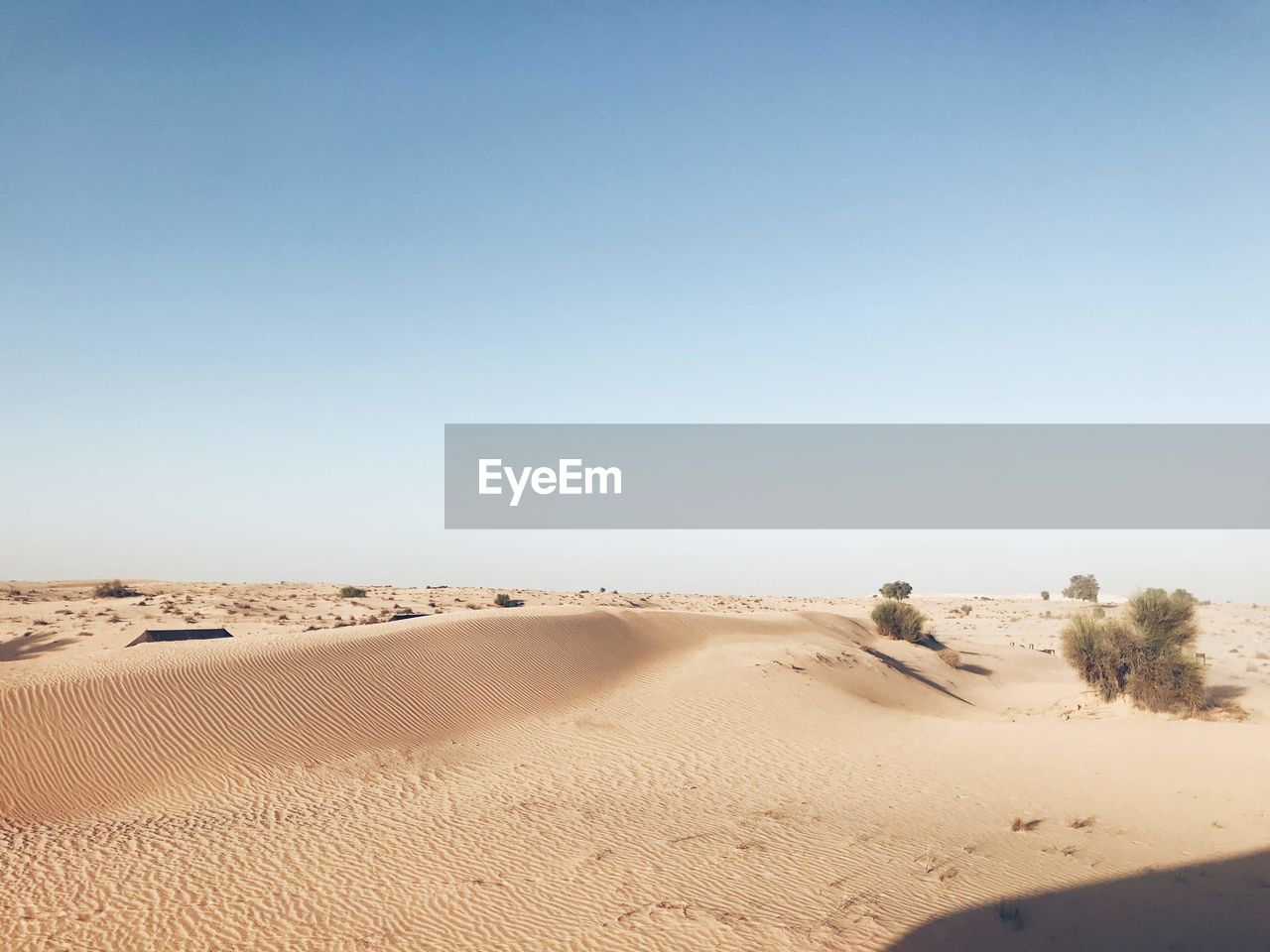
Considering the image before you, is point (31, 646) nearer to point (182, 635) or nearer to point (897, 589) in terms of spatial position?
point (182, 635)

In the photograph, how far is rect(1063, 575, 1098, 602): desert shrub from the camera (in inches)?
3674

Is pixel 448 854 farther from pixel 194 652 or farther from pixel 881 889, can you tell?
pixel 194 652

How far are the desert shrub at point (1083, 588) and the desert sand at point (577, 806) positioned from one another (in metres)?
76.1

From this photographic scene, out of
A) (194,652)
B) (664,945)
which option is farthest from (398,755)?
(664,945)

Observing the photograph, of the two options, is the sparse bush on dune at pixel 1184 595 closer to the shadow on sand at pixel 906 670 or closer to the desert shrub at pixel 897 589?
the shadow on sand at pixel 906 670

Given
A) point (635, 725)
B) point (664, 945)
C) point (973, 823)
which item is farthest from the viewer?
point (635, 725)

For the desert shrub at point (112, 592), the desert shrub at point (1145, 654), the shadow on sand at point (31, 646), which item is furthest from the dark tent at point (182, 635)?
the desert shrub at point (1145, 654)

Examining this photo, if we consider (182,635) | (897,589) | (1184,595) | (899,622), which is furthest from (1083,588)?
(182,635)

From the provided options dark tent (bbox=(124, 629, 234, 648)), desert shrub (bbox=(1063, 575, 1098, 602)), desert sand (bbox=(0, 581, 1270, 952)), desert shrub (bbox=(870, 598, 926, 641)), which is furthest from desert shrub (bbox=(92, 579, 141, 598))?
desert shrub (bbox=(1063, 575, 1098, 602))

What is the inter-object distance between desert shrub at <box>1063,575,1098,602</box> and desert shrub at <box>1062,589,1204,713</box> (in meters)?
79.7

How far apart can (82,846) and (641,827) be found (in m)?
6.97

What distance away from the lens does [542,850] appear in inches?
384

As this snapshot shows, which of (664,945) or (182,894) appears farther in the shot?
(182,894)

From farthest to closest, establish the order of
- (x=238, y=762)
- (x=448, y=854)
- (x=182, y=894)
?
(x=238, y=762) < (x=448, y=854) < (x=182, y=894)
